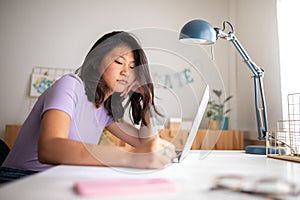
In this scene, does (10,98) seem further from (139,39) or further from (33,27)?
(139,39)

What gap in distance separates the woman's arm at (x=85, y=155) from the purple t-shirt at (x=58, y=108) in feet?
0.28

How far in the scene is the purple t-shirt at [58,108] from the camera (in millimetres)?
634

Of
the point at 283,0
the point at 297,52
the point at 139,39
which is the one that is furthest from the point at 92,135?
the point at 283,0

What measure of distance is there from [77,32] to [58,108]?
1869mm

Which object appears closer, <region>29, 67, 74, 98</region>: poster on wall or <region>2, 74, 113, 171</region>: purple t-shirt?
<region>2, 74, 113, 171</region>: purple t-shirt

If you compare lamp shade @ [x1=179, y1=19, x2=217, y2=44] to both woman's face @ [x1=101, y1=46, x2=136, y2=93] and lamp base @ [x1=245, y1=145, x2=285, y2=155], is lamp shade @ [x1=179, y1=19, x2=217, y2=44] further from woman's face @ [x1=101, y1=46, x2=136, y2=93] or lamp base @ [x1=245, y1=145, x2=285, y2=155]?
lamp base @ [x1=245, y1=145, x2=285, y2=155]

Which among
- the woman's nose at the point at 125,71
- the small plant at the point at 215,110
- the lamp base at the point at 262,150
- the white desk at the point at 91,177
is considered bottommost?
the lamp base at the point at 262,150

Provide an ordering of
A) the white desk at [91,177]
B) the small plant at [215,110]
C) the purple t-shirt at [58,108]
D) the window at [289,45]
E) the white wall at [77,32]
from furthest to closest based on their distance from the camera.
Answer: the white wall at [77,32]
the small plant at [215,110]
the window at [289,45]
the purple t-shirt at [58,108]
the white desk at [91,177]

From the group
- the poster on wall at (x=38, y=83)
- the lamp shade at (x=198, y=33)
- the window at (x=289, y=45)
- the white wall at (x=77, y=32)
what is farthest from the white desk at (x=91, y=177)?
the poster on wall at (x=38, y=83)

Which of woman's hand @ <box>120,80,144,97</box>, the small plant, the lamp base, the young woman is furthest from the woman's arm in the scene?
the small plant

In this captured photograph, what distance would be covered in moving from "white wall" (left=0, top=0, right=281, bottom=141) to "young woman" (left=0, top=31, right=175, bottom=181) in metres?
1.31

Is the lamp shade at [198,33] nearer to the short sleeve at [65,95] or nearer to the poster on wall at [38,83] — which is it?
the short sleeve at [65,95]

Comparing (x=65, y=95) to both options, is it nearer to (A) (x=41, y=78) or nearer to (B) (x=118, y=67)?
(B) (x=118, y=67)

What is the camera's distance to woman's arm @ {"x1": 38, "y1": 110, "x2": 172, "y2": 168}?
1.75ft
